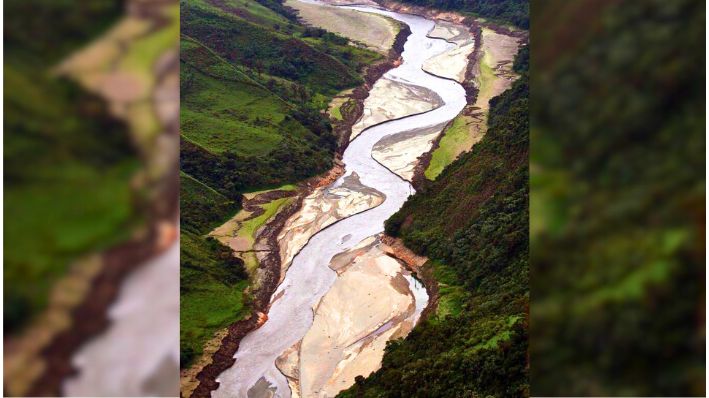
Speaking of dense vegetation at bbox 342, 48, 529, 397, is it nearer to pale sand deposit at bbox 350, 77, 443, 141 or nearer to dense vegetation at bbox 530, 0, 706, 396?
pale sand deposit at bbox 350, 77, 443, 141

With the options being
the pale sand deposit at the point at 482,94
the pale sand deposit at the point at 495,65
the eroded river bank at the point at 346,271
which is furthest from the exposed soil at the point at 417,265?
the pale sand deposit at the point at 495,65

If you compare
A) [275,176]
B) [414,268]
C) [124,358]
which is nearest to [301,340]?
[414,268]

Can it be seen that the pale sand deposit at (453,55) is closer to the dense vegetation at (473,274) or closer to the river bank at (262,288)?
the river bank at (262,288)

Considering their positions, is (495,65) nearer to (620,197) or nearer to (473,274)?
(473,274)

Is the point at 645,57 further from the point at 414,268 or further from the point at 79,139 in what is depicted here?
the point at 414,268

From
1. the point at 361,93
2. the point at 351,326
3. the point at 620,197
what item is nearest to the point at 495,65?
the point at 361,93

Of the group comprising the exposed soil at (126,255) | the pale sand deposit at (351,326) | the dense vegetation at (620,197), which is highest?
the dense vegetation at (620,197)
